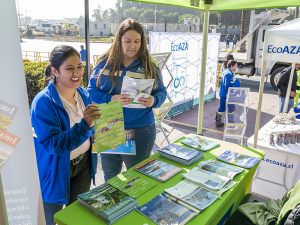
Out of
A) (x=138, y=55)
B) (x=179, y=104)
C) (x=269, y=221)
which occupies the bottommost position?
(x=179, y=104)

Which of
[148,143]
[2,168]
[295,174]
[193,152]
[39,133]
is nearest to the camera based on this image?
[2,168]

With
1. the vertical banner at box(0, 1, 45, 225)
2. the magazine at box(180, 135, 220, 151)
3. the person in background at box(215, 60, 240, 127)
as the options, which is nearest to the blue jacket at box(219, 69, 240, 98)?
the person in background at box(215, 60, 240, 127)

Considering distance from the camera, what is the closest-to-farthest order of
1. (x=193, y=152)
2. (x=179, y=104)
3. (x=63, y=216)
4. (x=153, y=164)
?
1. (x=63, y=216)
2. (x=153, y=164)
3. (x=193, y=152)
4. (x=179, y=104)

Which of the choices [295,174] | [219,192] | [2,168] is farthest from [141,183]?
[295,174]

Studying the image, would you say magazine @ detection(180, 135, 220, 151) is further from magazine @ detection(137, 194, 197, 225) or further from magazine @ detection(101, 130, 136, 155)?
magazine @ detection(137, 194, 197, 225)

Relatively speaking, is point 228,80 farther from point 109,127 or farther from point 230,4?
point 109,127

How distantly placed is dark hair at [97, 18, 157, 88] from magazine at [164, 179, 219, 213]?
0.85 metres

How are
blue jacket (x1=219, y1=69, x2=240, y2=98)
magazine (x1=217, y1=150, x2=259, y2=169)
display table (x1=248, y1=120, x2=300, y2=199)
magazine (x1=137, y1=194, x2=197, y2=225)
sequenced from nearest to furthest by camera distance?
magazine (x1=137, y1=194, x2=197, y2=225)
magazine (x1=217, y1=150, x2=259, y2=169)
display table (x1=248, y1=120, x2=300, y2=199)
blue jacket (x1=219, y1=69, x2=240, y2=98)

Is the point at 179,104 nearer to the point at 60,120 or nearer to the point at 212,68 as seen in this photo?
the point at 212,68

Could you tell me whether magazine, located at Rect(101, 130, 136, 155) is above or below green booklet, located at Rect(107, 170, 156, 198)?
above

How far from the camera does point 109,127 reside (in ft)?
5.51

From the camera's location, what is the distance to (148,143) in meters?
2.12

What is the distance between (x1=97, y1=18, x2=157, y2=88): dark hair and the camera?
75.8 inches

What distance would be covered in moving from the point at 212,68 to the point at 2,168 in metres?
6.67
